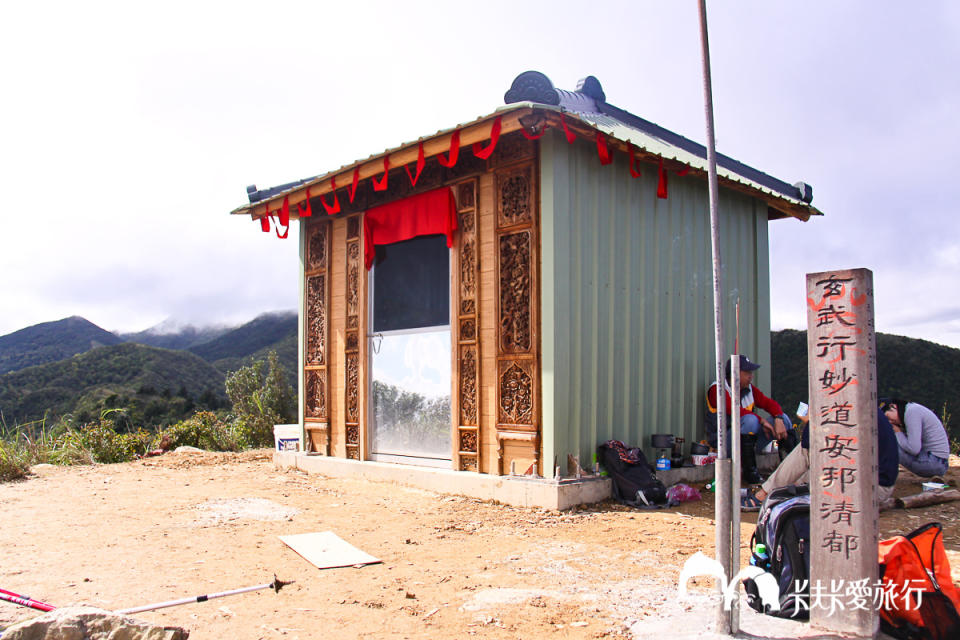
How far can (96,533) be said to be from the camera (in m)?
6.14

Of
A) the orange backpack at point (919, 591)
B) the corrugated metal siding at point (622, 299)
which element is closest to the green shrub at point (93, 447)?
the corrugated metal siding at point (622, 299)

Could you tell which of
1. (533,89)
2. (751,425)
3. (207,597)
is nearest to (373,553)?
(207,597)

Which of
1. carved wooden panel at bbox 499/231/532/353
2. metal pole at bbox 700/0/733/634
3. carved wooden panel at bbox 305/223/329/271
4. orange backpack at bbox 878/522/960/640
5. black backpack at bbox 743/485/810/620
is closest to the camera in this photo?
orange backpack at bbox 878/522/960/640

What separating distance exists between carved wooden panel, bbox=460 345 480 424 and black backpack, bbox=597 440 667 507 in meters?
1.45

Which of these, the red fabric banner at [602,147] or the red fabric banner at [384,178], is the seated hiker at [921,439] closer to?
the red fabric banner at [602,147]

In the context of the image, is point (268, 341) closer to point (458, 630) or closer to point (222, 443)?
point (222, 443)

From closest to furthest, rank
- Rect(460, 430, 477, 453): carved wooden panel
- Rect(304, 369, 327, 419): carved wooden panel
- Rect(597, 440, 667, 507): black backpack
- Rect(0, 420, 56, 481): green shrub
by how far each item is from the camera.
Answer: Rect(597, 440, 667, 507): black backpack, Rect(460, 430, 477, 453): carved wooden panel, Rect(304, 369, 327, 419): carved wooden panel, Rect(0, 420, 56, 481): green shrub

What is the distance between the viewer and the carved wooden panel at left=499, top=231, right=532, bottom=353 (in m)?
7.35

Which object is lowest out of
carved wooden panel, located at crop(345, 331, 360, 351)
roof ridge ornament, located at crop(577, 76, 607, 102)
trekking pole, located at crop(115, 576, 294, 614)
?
trekking pole, located at crop(115, 576, 294, 614)

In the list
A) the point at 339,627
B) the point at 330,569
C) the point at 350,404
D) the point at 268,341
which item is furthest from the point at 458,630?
the point at 268,341

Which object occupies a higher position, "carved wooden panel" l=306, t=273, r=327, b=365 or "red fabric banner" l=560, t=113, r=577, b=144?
"red fabric banner" l=560, t=113, r=577, b=144

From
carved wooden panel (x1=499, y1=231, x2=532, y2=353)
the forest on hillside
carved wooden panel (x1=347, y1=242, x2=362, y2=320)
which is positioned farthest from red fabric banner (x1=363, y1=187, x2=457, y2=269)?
the forest on hillside

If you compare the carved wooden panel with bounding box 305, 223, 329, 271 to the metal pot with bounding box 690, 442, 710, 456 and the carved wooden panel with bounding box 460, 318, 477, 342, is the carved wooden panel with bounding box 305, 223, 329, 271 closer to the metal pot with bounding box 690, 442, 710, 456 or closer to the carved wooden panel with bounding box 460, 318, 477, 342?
the carved wooden panel with bounding box 460, 318, 477, 342

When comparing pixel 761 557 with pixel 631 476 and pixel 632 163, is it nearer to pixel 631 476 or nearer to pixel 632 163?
pixel 631 476
